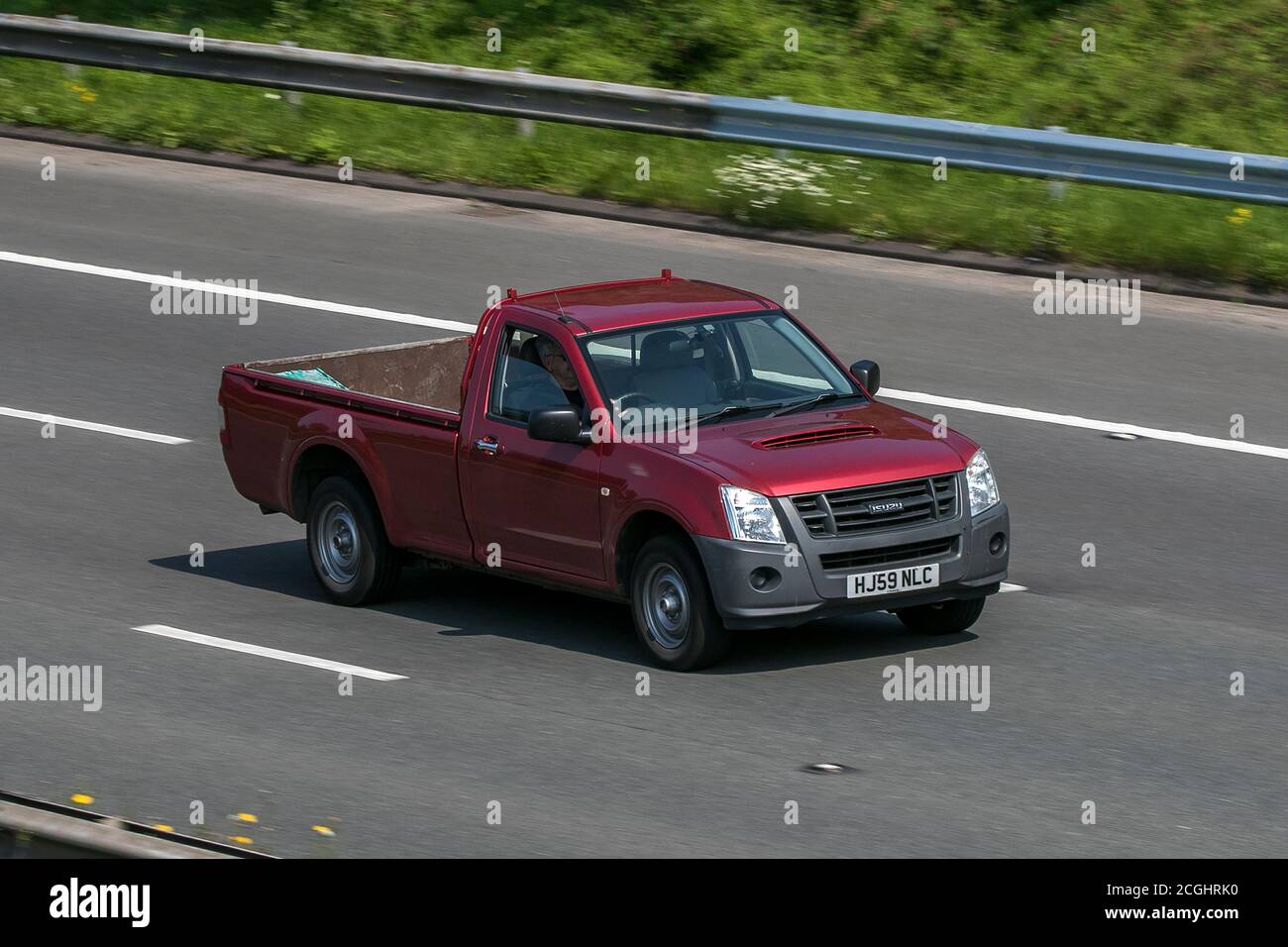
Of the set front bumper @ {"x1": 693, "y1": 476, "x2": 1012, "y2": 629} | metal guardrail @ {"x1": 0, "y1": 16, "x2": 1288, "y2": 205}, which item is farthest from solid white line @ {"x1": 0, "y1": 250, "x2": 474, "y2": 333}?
front bumper @ {"x1": 693, "y1": 476, "x2": 1012, "y2": 629}

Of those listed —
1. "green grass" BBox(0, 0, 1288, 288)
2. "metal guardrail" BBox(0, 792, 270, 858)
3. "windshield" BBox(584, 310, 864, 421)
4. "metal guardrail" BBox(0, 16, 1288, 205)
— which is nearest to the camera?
"metal guardrail" BBox(0, 792, 270, 858)

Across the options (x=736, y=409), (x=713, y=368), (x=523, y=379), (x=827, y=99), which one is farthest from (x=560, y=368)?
(x=827, y=99)

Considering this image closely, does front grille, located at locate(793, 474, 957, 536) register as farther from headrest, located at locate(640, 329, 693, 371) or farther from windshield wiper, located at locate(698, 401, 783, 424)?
headrest, located at locate(640, 329, 693, 371)

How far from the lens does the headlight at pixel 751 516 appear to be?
10188mm

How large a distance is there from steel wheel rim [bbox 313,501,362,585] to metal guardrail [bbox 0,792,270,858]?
527cm

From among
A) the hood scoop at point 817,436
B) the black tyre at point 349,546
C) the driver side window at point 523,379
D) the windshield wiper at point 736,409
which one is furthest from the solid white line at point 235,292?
the hood scoop at point 817,436

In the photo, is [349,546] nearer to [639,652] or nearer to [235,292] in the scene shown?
[639,652]

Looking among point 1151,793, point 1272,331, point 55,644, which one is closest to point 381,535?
point 55,644

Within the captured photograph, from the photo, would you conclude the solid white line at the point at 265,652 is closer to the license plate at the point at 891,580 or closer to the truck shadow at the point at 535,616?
the truck shadow at the point at 535,616

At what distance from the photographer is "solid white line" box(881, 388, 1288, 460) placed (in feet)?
46.8

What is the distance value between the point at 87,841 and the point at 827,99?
17389 millimetres

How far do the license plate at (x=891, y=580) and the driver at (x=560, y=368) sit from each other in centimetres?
177

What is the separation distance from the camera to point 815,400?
11344mm
